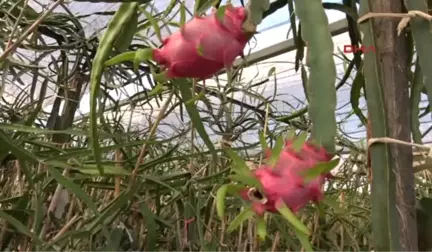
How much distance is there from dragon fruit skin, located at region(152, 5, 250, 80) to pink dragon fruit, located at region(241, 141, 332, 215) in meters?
0.06

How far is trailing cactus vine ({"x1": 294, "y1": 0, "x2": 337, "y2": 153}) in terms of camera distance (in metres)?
0.31

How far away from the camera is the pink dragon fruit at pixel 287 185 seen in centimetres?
27

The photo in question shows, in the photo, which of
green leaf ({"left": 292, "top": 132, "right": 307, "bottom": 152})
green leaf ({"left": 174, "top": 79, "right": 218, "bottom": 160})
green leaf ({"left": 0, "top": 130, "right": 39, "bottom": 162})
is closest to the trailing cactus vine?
green leaf ({"left": 292, "top": 132, "right": 307, "bottom": 152})

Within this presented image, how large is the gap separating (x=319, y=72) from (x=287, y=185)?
0.08 metres

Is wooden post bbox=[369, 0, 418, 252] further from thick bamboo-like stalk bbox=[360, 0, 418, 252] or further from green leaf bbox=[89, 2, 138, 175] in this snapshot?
green leaf bbox=[89, 2, 138, 175]

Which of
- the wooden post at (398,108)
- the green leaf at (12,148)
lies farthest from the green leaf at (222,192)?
the green leaf at (12,148)

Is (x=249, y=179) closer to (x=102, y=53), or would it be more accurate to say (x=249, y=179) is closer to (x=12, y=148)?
(x=102, y=53)

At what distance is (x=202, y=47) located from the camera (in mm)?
297

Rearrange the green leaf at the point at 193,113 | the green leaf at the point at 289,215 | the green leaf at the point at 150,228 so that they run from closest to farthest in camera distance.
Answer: the green leaf at the point at 289,215 < the green leaf at the point at 193,113 < the green leaf at the point at 150,228

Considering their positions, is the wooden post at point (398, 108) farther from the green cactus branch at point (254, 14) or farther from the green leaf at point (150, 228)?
the green leaf at point (150, 228)

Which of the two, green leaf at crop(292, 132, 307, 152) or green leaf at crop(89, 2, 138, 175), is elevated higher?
green leaf at crop(89, 2, 138, 175)

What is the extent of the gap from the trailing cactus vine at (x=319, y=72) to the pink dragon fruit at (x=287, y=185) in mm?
27

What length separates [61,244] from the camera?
2.19ft

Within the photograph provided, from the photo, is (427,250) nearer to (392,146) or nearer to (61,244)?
(392,146)
